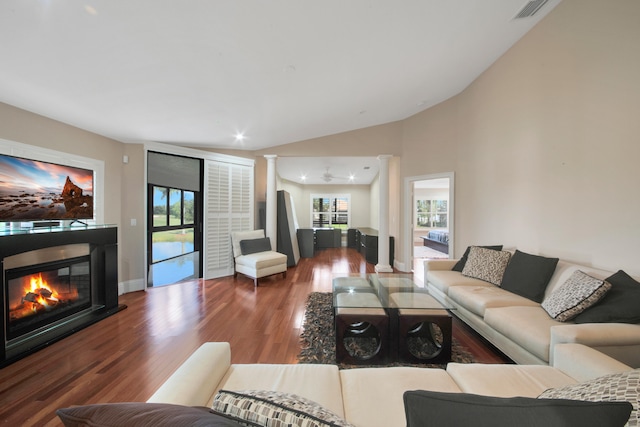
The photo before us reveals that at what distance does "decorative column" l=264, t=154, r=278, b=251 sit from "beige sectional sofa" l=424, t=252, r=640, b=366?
3.29 meters

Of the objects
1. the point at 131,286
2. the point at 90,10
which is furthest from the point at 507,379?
the point at 131,286

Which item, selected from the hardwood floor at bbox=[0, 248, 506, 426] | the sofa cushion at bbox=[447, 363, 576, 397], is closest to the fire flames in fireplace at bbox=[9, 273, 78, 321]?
the hardwood floor at bbox=[0, 248, 506, 426]

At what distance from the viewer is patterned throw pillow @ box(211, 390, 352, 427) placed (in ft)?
2.13

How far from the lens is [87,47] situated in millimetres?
1805

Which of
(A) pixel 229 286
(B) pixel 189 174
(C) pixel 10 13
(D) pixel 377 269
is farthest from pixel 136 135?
(D) pixel 377 269

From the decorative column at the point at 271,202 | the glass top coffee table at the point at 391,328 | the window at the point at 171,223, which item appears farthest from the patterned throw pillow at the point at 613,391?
the window at the point at 171,223

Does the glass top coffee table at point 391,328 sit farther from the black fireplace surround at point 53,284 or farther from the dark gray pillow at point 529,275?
the black fireplace surround at point 53,284

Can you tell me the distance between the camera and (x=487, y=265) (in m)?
2.98

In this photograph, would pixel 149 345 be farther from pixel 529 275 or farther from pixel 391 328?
pixel 529 275

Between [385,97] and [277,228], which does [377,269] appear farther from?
[385,97]

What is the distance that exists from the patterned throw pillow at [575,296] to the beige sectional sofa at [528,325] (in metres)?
0.07

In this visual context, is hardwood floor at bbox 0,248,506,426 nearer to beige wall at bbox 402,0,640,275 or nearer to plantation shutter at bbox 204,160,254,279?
plantation shutter at bbox 204,160,254,279

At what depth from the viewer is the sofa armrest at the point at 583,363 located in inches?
46.0

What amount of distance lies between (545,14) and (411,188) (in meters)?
3.05
